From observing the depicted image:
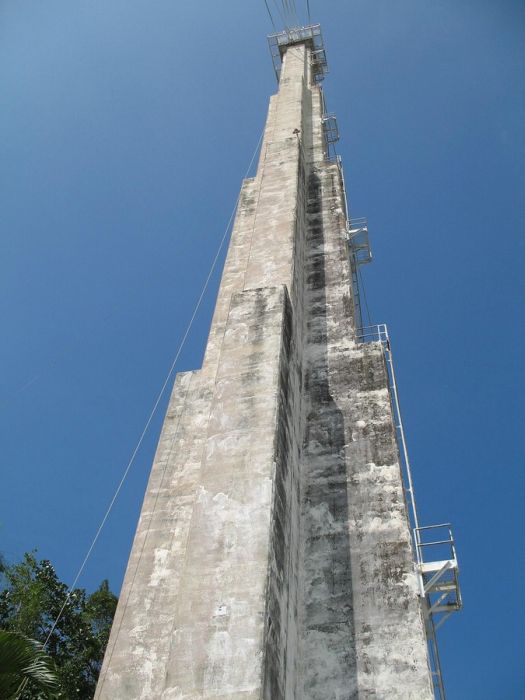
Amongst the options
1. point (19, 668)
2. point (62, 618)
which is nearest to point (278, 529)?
point (19, 668)

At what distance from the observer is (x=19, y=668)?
22.0 ft

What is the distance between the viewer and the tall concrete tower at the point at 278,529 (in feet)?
23.4

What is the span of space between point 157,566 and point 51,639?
34.7 feet

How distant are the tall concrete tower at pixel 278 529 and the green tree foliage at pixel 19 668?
3.98 ft

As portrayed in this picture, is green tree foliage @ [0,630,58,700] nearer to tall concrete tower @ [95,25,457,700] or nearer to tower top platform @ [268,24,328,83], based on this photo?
tall concrete tower @ [95,25,457,700]

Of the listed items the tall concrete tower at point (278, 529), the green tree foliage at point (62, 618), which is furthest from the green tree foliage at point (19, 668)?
the green tree foliage at point (62, 618)

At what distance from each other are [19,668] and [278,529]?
3.16 meters

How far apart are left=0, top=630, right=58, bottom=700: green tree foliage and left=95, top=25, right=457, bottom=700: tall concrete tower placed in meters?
1.21

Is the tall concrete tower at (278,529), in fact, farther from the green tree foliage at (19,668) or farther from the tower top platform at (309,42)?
the tower top platform at (309,42)

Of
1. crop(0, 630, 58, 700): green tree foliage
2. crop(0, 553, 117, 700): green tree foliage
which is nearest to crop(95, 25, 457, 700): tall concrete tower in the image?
crop(0, 630, 58, 700): green tree foliage

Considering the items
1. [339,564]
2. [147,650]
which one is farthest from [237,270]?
[147,650]

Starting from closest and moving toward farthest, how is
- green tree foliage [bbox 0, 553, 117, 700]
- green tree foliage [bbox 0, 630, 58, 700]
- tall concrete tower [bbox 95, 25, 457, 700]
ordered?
1. green tree foliage [bbox 0, 630, 58, 700]
2. tall concrete tower [bbox 95, 25, 457, 700]
3. green tree foliage [bbox 0, 553, 117, 700]

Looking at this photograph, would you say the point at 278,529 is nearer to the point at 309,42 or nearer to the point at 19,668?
the point at 19,668

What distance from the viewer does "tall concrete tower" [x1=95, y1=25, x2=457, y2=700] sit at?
7121mm
